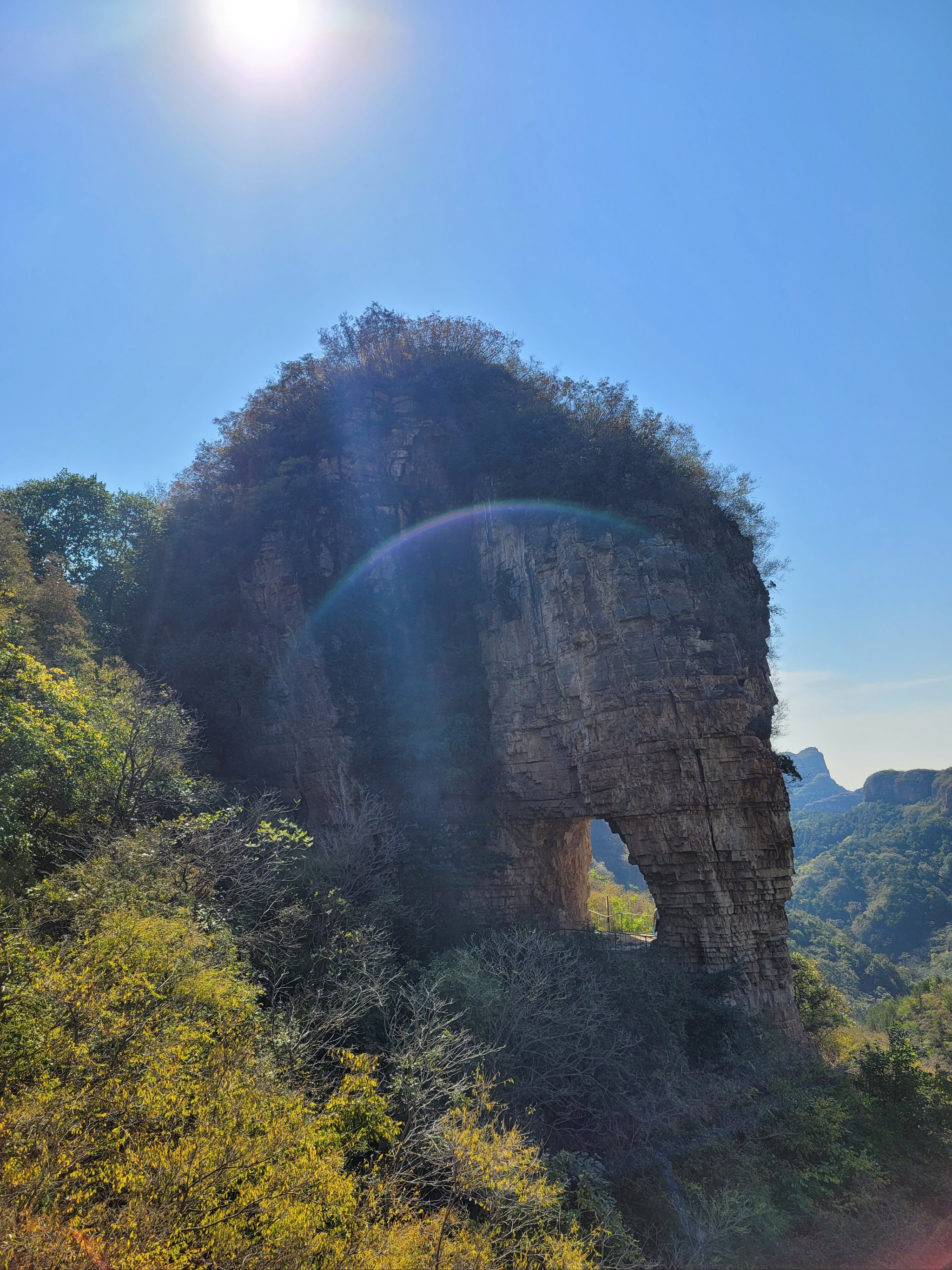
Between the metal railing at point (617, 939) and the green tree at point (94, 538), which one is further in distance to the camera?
the green tree at point (94, 538)

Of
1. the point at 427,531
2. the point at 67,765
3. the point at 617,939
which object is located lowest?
the point at 617,939

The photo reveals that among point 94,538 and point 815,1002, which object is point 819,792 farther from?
point 94,538

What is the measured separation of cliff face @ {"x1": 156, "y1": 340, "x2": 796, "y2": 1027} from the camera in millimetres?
14961

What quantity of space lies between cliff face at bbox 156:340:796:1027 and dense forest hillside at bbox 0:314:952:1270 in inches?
49.2

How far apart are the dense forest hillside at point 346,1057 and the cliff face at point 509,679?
4.10ft

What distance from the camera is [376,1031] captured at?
10258mm

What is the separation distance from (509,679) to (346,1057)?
37.7 ft

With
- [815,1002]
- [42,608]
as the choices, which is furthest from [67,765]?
[815,1002]

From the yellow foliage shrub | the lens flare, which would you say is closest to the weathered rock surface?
the lens flare

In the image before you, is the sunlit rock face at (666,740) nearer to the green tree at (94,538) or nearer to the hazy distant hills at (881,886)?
the green tree at (94,538)

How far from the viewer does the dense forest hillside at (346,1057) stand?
5051 millimetres

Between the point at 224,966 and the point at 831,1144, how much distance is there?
1185cm

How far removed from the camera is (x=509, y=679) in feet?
60.7

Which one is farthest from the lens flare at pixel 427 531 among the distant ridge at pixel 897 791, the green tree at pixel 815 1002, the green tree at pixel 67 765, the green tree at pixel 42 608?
the distant ridge at pixel 897 791
